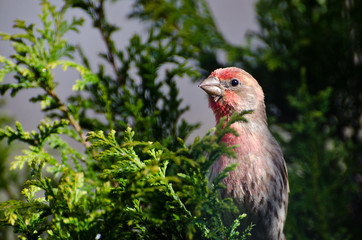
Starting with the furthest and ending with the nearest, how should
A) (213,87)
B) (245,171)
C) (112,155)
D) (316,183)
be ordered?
(316,183) < (213,87) < (245,171) < (112,155)

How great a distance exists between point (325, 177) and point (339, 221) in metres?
0.25

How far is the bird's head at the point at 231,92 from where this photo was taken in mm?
1568

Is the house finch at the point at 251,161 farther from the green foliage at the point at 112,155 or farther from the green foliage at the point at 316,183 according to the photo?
the green foliage at the point at 316,183

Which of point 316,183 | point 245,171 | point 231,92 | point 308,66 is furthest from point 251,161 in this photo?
point 308,66

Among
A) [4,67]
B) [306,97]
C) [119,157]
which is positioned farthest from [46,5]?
[306,97]

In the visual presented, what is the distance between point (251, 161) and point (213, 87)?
0.40 m

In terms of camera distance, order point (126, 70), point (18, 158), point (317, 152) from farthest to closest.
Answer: point (317, 152)
point (126, 70)
point (18, 158)

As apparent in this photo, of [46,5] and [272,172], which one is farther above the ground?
[46,5]

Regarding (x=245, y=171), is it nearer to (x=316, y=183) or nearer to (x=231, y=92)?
(x=231, y=92)

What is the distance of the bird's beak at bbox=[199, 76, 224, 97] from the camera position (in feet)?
5.14

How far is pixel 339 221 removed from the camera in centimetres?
194

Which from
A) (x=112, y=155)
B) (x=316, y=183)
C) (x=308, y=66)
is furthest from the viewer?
(x=308, y=66)

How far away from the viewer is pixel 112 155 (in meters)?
1.09

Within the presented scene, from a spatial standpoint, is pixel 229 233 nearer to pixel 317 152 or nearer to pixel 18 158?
pixel 18 158
